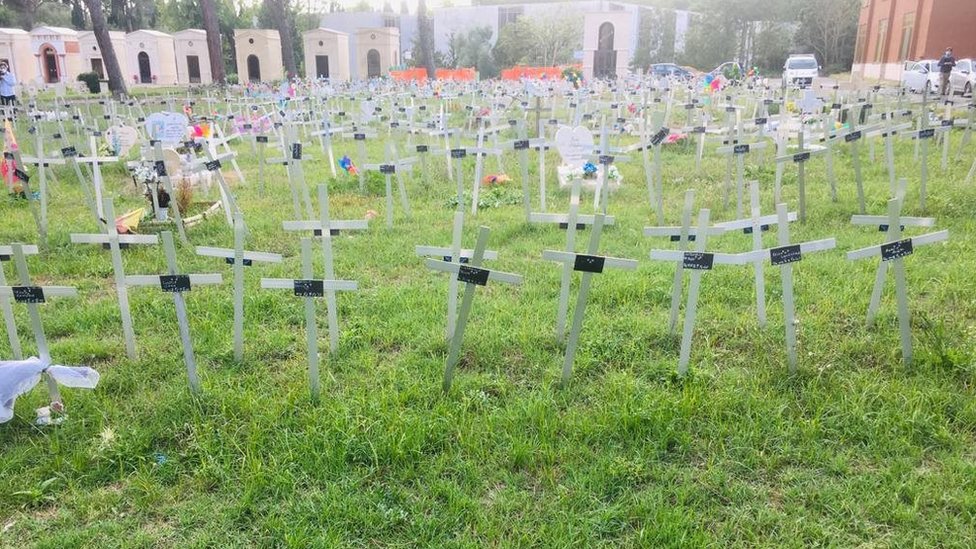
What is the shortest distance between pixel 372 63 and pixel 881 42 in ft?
89.8

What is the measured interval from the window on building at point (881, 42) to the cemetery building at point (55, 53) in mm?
40084

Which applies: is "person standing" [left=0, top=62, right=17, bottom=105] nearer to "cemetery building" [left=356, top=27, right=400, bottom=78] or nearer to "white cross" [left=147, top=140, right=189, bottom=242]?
"white cross" [left=147, top=140, right=189, bottom=242]

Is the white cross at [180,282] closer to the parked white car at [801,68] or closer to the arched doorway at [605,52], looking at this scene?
the parked white car at [801,68]

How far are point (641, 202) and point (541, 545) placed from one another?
19.2 ft

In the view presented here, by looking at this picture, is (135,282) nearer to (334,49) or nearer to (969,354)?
(969,354)

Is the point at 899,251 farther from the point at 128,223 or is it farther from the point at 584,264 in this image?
the point at 128,223

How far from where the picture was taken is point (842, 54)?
140ft

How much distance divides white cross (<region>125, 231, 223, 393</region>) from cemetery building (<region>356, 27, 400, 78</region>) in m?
38.4

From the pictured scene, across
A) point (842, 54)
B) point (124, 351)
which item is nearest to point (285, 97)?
point (124, 351)

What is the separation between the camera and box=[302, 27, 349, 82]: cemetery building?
36.3 metres

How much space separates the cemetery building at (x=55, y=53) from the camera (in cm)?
3331

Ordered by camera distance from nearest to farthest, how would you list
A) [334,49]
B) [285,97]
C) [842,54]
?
[285,97] → [334,49] → [842,54]

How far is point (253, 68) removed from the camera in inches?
1415

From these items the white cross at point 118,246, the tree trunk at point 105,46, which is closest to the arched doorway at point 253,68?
the tree trunk at point 105,46
